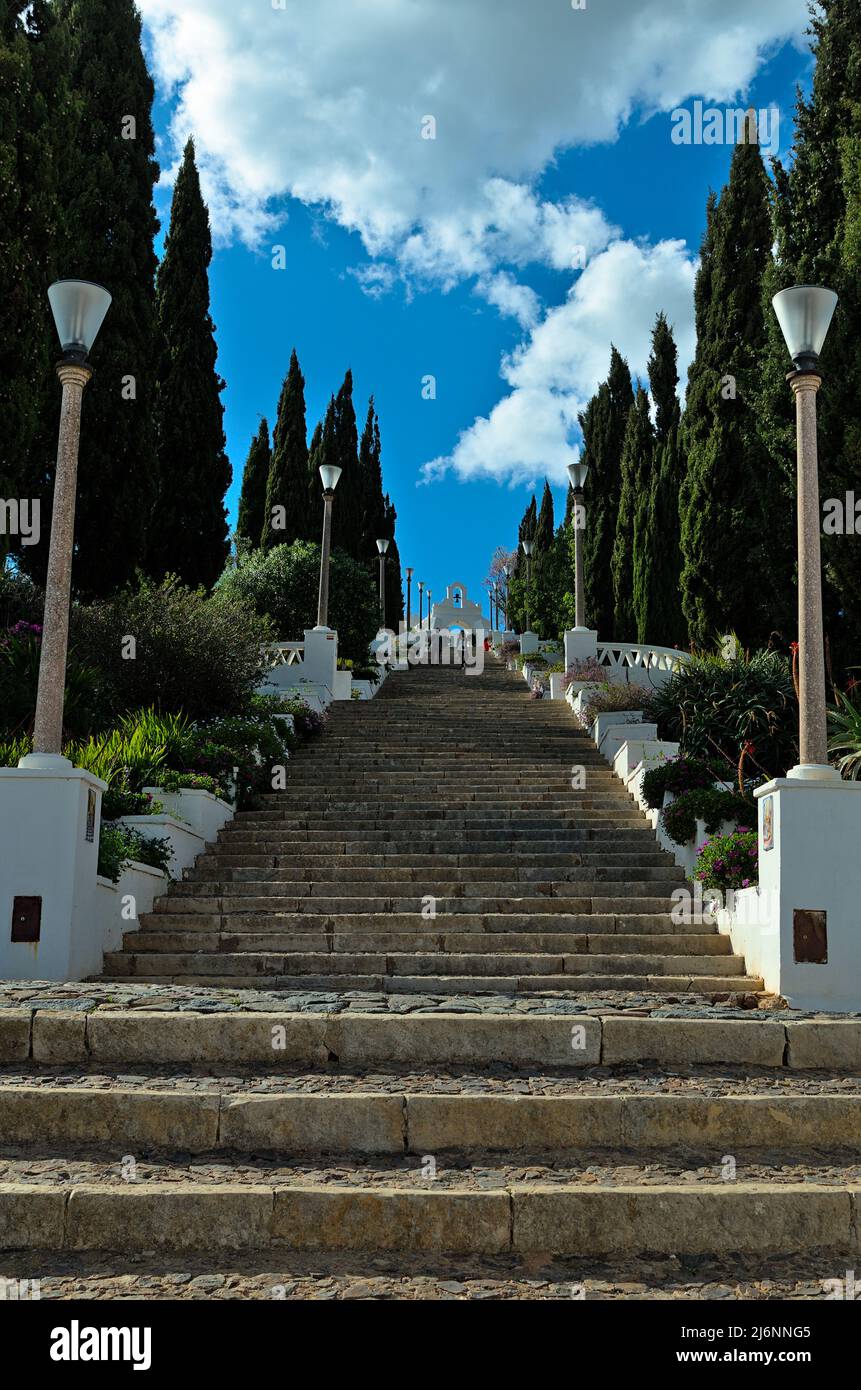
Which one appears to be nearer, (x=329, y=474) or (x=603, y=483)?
(x=329, y=474)

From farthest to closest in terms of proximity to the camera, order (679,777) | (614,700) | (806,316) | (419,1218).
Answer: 1. (614,700)
2. (679,777)
3. (806,316)
4. (419,1218)

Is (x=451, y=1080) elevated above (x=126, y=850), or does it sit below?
below

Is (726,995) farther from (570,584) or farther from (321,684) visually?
(570,584)

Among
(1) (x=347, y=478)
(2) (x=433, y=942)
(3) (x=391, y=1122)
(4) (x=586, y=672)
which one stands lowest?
(3) (x=391, y=1122)

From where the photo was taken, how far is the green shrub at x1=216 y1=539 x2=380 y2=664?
23.4 m

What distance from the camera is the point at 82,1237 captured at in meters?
3.90

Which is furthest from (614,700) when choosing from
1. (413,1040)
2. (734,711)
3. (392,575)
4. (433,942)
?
(392,575)

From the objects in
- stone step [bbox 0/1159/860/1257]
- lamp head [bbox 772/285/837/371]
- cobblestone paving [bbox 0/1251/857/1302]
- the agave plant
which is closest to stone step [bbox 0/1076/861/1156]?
stone step [bbox 0/1159/860/1257]

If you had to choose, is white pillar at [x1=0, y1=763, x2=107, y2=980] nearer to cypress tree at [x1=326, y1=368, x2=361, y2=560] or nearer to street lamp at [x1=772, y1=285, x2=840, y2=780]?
street lamp at [x1=772, y1=285, x2=840, y2=780]

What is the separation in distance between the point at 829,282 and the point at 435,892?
30.9 feet

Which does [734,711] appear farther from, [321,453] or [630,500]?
[321,453]

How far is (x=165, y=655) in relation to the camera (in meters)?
13.2

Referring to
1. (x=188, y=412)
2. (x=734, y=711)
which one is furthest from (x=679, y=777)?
(x=188, y=412)

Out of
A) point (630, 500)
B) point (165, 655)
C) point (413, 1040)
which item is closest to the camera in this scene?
point (413, 1040)
